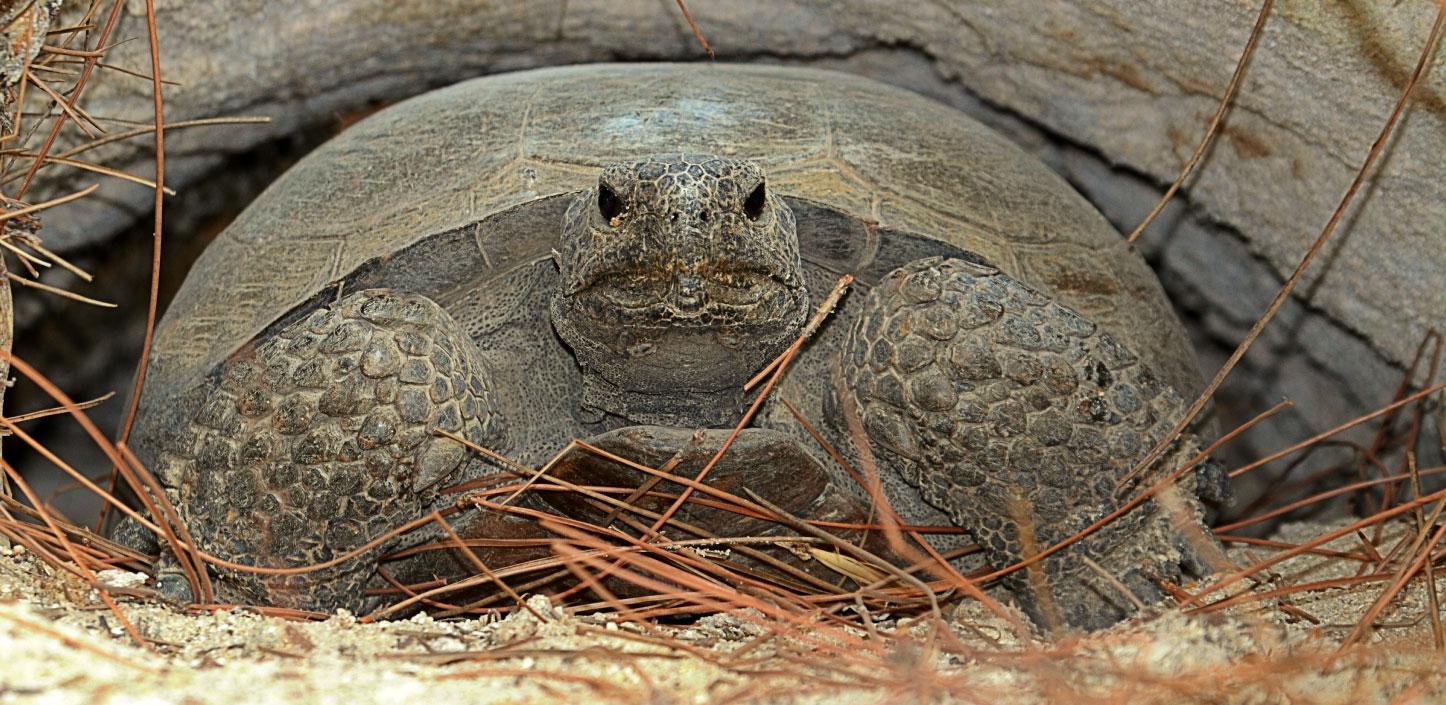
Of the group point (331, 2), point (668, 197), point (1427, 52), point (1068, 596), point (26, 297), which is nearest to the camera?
point (668, 197)

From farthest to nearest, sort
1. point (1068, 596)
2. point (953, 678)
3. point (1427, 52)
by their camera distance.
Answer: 1. point (1068, 596)
2. point (1427, 52)
3. point (953, 678)

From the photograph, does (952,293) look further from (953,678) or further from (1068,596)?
(953,678)

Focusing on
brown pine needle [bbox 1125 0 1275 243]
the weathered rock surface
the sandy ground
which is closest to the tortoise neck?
the sandy ground

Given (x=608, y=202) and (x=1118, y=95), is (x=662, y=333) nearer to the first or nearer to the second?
(x=608, y=202)

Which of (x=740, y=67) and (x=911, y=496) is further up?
(x=740, y=67)

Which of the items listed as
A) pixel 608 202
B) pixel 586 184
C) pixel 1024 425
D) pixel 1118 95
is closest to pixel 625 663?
pixel 608 202

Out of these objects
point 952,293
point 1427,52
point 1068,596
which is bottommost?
point 1068,596

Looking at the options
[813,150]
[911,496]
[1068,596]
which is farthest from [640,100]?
[1068,596]
